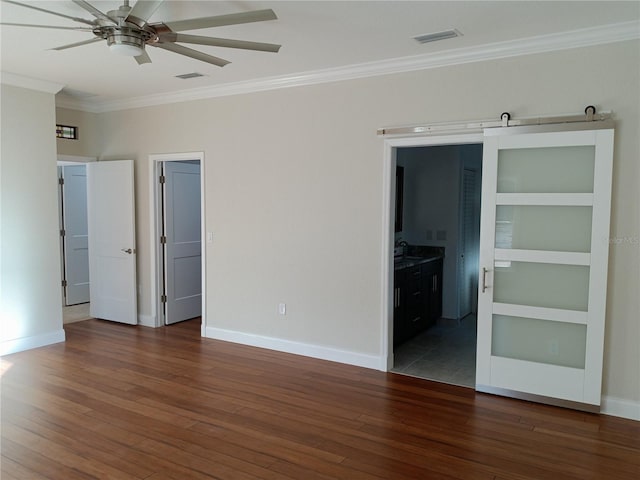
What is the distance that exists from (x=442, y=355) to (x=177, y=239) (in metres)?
3.59

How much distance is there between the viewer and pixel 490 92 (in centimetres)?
395

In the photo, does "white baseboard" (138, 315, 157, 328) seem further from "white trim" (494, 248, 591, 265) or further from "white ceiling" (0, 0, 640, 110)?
"white trim" (494, 248, 591, 265)

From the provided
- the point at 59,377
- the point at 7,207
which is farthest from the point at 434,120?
the point at 7,207

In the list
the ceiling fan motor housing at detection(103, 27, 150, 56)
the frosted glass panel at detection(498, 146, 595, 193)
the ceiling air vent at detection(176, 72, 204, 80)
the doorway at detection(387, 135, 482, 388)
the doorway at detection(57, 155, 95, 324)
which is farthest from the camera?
the doorway at detection(57, 155, 95, 324)

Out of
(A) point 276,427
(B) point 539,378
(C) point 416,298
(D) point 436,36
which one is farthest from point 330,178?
(B) point 539,378

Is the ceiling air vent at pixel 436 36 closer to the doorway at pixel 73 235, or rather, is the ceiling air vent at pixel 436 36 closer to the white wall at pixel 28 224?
the white wall at pixel 28 224

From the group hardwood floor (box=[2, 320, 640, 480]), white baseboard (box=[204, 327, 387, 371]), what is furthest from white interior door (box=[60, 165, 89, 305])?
white baseboard (box=[204, 327, 387, 371])

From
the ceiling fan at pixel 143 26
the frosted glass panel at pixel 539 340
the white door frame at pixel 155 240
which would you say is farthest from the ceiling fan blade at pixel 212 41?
the white door frame at pixel 155 240

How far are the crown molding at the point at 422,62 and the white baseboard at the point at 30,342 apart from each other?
2.87m

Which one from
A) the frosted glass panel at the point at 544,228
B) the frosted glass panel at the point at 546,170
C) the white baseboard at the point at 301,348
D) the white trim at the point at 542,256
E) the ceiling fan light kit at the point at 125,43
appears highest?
the ceiling fan light kit at the point at 125,43

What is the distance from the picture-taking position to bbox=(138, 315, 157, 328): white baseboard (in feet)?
20.1

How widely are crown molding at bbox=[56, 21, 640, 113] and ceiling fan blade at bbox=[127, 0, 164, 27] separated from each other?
2193 millimetres

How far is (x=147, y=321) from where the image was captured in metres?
6.19

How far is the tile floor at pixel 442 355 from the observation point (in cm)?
443
